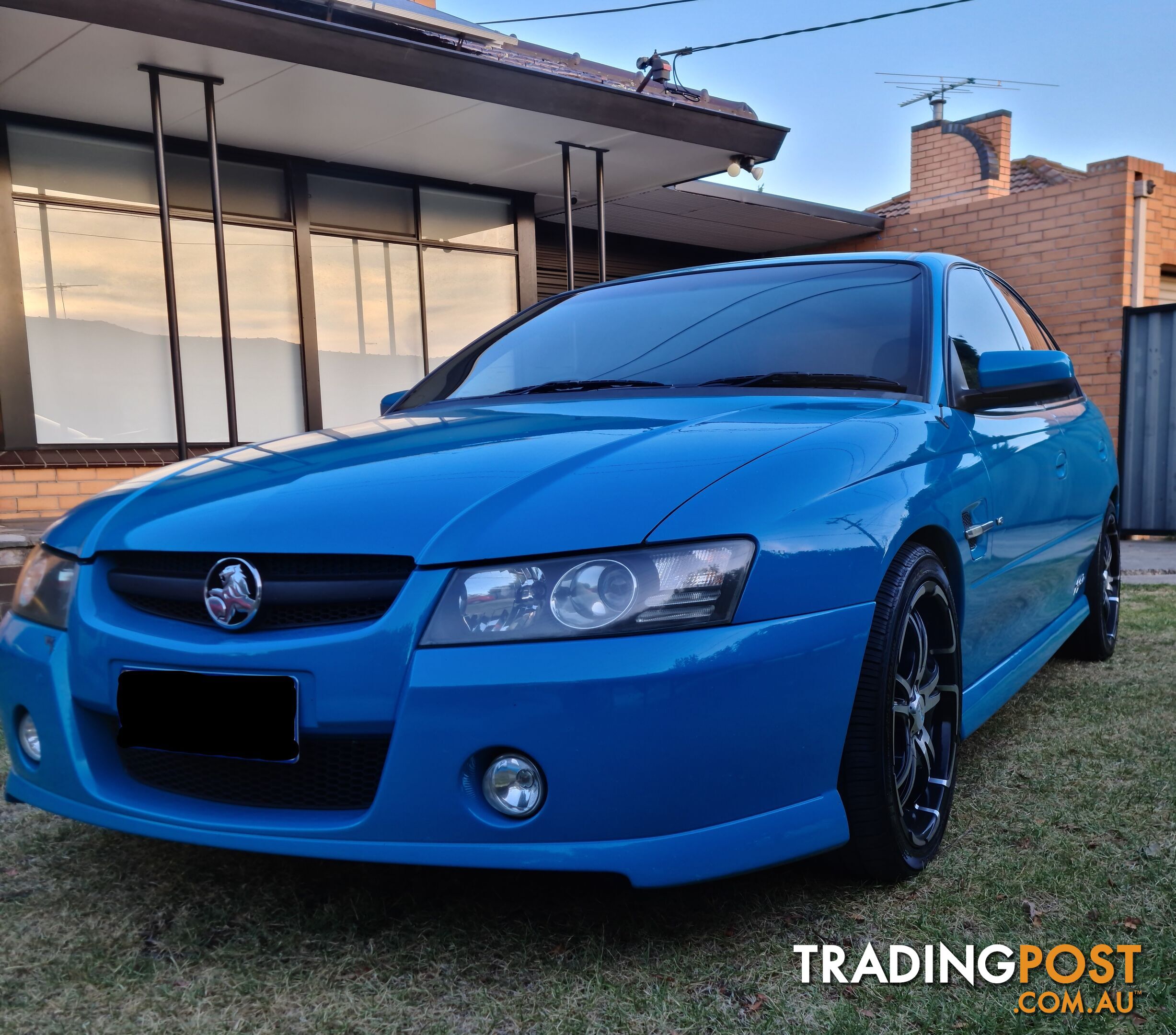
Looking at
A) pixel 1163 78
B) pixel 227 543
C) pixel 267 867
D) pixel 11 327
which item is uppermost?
pixel 1163 78

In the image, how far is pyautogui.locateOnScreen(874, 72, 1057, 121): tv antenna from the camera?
19859mm

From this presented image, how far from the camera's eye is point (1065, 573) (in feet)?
11.4

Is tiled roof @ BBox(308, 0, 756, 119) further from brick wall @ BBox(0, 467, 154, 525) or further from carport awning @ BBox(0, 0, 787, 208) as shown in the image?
brick wall @ BBox(0, 467, 154, 525)

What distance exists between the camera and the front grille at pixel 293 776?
5.65ft

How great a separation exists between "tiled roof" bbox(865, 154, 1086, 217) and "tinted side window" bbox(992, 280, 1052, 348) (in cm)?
1315

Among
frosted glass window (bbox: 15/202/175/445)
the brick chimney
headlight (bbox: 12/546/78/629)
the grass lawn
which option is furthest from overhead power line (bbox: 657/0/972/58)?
the grass lawn

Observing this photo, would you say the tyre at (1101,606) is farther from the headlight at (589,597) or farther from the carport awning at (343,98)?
the carport awning at (343,98)

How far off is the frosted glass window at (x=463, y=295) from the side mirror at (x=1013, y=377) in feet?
25.6

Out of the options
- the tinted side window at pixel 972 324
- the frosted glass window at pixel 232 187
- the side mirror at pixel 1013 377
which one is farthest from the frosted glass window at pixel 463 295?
the side mirror at pixel 1013 377

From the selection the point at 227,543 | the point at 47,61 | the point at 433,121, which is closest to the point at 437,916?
the point at 227,543

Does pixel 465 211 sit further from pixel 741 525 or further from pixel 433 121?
pixel 741 525

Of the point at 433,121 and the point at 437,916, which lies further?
the point at 433,121

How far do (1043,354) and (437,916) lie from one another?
2.07 m

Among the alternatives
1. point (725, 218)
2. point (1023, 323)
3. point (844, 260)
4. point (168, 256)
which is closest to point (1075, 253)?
point (725, 218)
